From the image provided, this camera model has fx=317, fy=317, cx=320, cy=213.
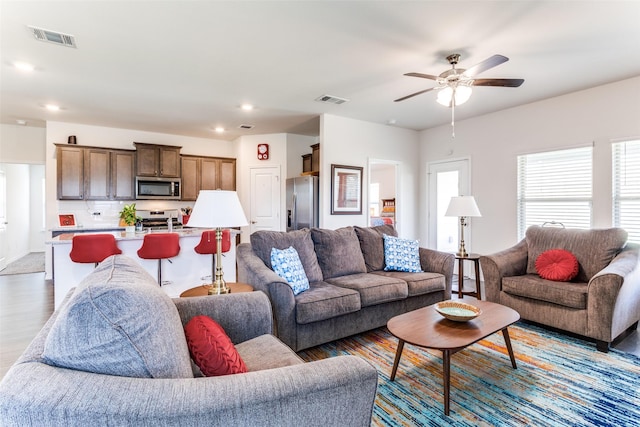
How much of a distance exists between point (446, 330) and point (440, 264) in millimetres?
1546

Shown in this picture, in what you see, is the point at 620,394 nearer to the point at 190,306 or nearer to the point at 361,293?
the point at 361,293

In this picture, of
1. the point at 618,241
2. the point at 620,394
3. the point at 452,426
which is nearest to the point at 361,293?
the point at 452,426

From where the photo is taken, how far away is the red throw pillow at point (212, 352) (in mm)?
1178

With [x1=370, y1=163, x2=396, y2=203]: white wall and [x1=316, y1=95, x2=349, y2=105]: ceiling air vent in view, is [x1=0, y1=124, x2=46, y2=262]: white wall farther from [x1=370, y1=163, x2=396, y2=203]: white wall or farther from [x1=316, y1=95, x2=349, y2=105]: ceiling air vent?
[x1=370, y1=163, x2=396, y2=203]: white wall

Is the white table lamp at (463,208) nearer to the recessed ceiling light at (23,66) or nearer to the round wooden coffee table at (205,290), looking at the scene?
the round wooden coffee table at (205,290)

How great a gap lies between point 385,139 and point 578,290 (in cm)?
370

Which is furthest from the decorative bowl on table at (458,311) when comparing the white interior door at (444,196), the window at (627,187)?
the white interior door at (444,196)

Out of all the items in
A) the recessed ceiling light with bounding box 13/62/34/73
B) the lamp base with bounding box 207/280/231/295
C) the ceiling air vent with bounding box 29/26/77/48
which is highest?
the recessed ceiling light with bounding box 13/62/34/73

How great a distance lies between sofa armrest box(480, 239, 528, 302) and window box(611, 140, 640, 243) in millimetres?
1292

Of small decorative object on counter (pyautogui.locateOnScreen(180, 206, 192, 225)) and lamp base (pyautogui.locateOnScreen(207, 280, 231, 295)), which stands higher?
small decorative object on counter (pyautogui.locateOnScreen(180, 206, 192, 225))

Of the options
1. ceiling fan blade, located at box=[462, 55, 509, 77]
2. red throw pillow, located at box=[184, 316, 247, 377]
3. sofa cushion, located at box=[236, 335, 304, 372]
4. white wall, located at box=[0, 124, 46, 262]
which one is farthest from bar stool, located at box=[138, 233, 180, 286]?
white wall, located at box=[0, 124, 46, 262]

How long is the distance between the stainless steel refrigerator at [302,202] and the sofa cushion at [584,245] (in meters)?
3.09

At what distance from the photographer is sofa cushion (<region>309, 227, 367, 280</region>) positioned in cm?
331

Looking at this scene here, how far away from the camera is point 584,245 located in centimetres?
337
